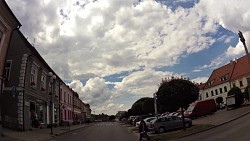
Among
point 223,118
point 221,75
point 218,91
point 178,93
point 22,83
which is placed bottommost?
point 223,118

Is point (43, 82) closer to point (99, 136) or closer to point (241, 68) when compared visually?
point (99, 136)

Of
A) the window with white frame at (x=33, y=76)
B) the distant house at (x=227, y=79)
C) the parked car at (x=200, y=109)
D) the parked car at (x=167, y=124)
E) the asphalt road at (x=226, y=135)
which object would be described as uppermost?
the distant house at (x=227, y=79)

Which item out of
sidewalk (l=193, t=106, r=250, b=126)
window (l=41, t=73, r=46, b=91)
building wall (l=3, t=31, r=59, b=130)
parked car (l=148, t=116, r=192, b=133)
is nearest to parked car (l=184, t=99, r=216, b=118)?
sidewalk (l=193, t=106, r=250, b=126)

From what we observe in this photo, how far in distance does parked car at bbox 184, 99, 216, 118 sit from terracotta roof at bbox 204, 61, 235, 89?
43.4 metres

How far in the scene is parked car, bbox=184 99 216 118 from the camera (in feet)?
145

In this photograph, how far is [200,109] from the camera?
147ft

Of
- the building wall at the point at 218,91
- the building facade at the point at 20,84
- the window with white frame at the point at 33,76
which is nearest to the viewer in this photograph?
the building facade at the point at 20,84

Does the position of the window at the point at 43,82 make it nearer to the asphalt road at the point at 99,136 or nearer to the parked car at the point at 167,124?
the asphalt road at the point at 99,136

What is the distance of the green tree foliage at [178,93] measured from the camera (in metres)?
26.1

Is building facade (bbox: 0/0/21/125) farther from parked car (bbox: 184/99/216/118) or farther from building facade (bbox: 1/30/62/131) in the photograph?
parked car (bbox: 184/99/216/118)

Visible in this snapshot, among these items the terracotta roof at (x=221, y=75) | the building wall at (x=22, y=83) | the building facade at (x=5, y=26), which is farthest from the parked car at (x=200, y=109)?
the terracotta roof at (x=221, y=75)

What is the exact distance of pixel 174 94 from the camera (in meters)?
26.1

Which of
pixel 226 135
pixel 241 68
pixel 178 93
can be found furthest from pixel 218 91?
pixel 226 135

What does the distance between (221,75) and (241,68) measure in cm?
1079
